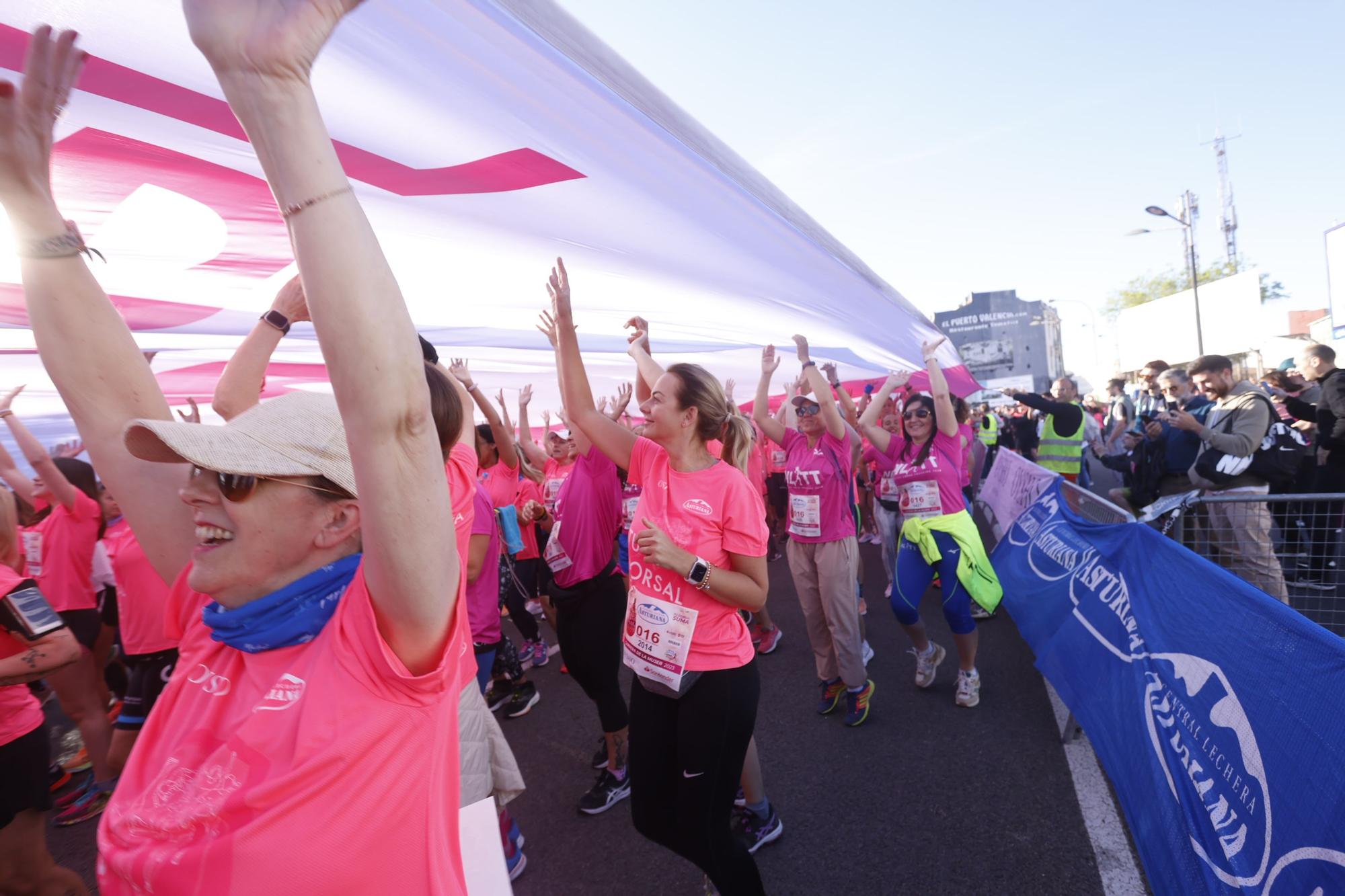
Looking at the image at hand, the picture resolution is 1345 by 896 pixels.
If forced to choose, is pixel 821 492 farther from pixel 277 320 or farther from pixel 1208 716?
pixel 277 320

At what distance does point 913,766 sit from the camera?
3891mm

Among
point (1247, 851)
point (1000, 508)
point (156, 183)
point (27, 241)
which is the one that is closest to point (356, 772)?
point (27, 241)

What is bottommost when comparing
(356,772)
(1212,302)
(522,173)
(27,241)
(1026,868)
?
(1026,868)

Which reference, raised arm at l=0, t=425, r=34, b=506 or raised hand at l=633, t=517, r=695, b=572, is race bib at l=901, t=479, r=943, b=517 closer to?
raised hand at l=633, t=517, r=695, b=572

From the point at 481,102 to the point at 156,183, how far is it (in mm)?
1524

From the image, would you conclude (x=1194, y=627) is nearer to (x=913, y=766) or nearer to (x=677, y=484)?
(x=913, y=766)

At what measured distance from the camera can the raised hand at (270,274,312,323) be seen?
6.99 ft

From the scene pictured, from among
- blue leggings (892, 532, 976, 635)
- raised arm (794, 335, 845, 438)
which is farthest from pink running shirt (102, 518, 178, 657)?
blue leggings (892, 532, 976, 635)

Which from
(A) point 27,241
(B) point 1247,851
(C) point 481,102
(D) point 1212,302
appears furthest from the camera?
(D) point 1212,302

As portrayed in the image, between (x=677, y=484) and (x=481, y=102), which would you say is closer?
(x=481, y=102)

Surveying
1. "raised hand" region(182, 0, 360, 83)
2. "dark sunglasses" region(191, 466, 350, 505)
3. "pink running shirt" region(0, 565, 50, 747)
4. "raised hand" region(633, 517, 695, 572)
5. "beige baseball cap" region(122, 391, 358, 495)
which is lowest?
"pink running shirt" region(0, 565, 50, 747)

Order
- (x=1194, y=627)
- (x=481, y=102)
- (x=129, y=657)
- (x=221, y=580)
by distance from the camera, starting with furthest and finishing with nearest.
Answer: (x=129, y=657) → (x=1194, y=627) → (x=481, y=102) → (x=221, y=580)

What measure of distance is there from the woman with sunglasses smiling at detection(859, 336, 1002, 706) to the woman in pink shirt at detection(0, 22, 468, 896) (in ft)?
13.3

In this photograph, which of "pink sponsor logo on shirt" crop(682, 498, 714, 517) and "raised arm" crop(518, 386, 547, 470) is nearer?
"pink sponsor logo on shirt" crop(682, 498, 714, 517)
